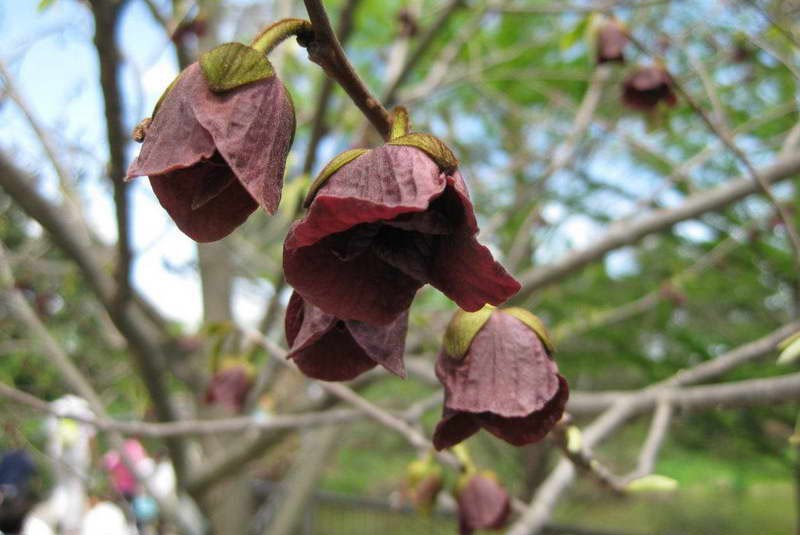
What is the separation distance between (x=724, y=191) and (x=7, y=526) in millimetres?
4258

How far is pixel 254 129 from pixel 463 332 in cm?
40

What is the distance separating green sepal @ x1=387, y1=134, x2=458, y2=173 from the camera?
64 cm

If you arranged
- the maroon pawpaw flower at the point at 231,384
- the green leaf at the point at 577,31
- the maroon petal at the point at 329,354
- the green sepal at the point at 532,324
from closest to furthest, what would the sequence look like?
1. the maroon petal at the point at 329,354
2. the green sepal at the point at 532,324
3. the green leaf at the point at 577,31
4. the maroon pawpaw flower at the point at 231,384

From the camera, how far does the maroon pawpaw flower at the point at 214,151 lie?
65cm

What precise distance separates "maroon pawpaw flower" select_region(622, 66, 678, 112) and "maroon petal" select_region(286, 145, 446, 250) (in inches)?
70.1

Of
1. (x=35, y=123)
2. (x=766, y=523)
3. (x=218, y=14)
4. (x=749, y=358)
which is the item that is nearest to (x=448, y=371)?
(x=749, y=358)

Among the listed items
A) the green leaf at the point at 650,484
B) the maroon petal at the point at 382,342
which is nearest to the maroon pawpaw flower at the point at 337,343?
the maroon petal at the point at 382,342

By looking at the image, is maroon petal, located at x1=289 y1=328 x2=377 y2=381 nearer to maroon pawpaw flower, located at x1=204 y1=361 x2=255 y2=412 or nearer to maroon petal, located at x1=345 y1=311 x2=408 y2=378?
maroon petal, located at x1=345 y1=311 x2=408 y2=378

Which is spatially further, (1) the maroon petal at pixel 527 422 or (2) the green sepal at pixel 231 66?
(1) the maroon petal at pixel 527 422

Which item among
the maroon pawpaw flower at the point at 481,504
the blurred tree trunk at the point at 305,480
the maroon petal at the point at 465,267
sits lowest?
the blurred tree trunk at the point at 305,480

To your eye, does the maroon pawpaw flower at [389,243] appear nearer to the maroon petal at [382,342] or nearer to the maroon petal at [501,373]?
the maroon petal at [382,342]

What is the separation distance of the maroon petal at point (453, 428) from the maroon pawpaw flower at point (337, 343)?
11 centimetres

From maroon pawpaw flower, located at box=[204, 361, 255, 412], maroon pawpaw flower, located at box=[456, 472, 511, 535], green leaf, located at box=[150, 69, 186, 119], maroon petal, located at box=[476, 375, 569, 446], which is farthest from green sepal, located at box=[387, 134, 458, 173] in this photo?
maroon pawpaw flower, located at box=[204, 361, 255, 412]

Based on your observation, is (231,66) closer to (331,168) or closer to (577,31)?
(331,168)
